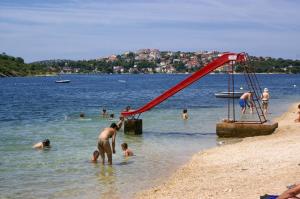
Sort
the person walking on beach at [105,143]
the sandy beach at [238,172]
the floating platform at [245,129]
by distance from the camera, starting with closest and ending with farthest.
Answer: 1. the sandy beach at [238,172]
2. the person walking on beach at [105,143]
3. the floating platform at [245,129]

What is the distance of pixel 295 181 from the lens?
10531 mm

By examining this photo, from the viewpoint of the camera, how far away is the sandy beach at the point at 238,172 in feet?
34.1

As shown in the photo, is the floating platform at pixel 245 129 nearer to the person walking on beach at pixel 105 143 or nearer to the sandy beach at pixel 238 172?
the sandy beach at pixel 238 172

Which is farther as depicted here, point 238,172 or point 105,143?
point 105,143

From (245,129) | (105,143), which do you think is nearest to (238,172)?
(105,143)

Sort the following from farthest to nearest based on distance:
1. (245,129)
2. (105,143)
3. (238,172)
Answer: (245,129)
(105,143)
(238,172)

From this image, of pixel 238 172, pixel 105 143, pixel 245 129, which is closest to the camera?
pixel 238 172

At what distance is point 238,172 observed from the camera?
12.3 m

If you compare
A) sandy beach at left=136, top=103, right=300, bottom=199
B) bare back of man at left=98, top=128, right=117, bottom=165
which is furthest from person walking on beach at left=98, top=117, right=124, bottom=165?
sandy beach at left=136, top=103, right=300, bottom=199

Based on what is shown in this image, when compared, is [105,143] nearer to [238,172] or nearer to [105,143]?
[105,143]

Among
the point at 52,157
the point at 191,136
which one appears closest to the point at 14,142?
the point at 52,157

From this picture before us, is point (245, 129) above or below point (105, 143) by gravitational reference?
below

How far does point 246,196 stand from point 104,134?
6.41 metres

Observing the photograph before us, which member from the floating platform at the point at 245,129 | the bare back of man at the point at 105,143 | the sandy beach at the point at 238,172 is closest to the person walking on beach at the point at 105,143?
the bare back of man at the point at 105,143
